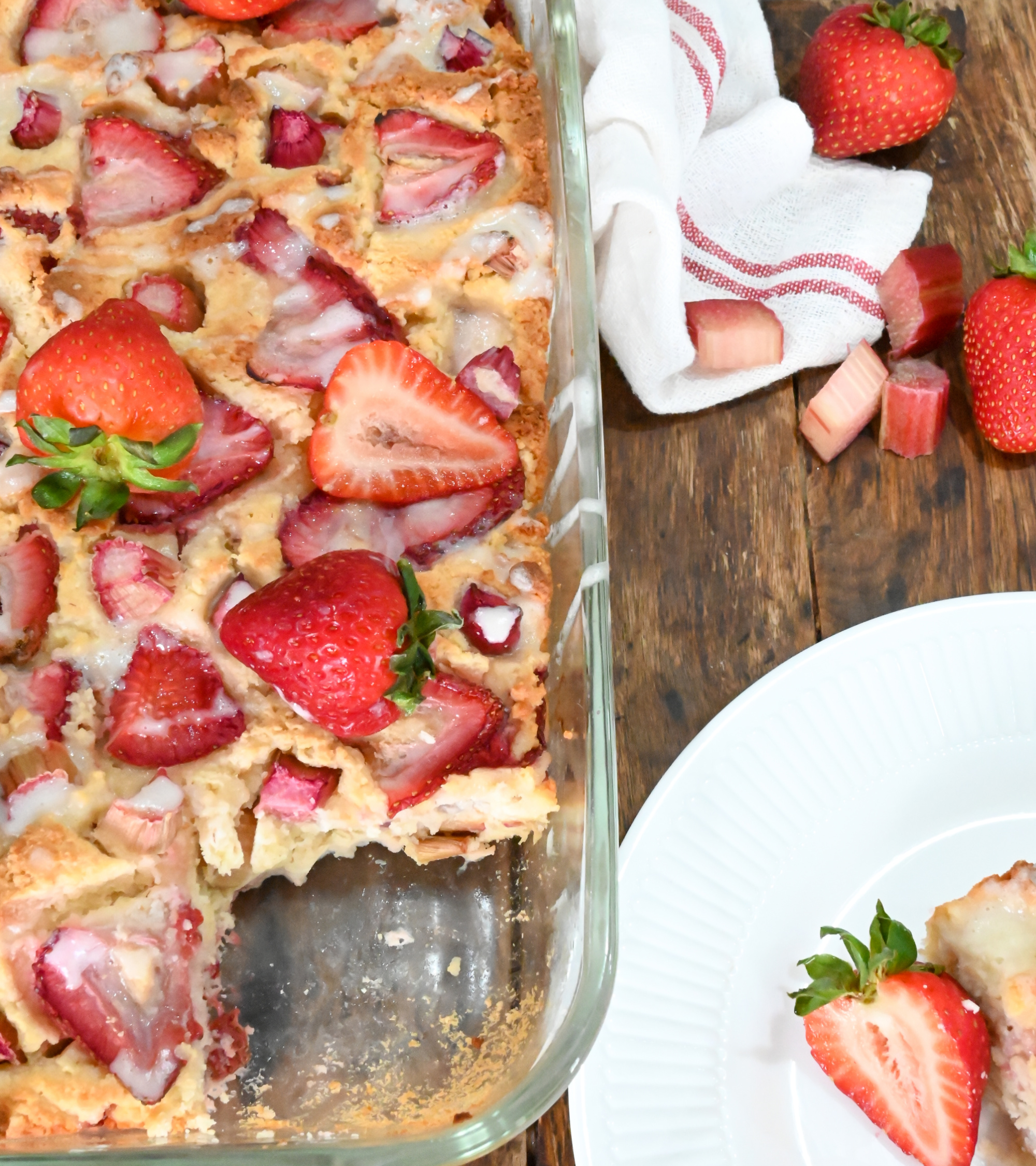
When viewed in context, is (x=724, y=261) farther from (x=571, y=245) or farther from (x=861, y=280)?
(x=571, y=245)

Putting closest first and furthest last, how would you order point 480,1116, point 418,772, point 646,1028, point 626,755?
point 480,1116 < point 418,772 < point 646,1028 < point 626,755

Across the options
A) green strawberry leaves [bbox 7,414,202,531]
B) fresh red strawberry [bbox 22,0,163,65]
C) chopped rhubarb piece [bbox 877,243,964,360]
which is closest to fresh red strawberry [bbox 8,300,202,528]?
green strawberry leaves [bbox 7,414,202,531]

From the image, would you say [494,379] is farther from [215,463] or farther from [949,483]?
[949,483]

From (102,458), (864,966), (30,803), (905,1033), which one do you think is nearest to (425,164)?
(102,458)

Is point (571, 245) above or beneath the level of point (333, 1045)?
above

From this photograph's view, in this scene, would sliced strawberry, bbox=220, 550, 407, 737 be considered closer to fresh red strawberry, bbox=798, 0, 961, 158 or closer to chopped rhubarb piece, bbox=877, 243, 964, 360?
chopped rhubarb piece, bbox=877, 243, 964, 360

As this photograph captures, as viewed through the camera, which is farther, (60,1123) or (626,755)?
(626,755)

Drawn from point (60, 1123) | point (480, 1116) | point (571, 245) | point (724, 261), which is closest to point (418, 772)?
point (480, 1116)
